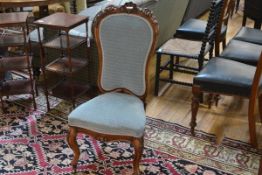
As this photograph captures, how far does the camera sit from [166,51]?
303 cm

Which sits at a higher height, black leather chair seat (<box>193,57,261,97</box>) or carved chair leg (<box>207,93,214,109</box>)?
black leather chair seat (<box>193,57,261,97</box>)

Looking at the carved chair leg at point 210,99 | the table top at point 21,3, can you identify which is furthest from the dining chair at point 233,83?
the table top at point 21,3

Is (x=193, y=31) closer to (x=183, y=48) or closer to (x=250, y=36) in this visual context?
(x=183, y=48)

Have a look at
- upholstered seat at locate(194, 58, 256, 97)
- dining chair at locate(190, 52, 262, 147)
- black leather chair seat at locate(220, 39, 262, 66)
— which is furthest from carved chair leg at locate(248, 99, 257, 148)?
black leather chair seat at locate(220, 39, 262, 66)

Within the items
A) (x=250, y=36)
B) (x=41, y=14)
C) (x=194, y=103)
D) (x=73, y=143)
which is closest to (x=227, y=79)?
(x=194, y=103)

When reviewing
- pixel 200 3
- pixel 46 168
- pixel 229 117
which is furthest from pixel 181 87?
pixel 200 3

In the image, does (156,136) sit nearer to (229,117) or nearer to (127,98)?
(127,98)

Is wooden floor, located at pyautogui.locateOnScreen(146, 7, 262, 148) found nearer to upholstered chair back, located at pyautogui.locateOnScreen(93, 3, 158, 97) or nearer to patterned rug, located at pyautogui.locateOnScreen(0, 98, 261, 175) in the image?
patterned rug, located at pyautogui.locateOnScreen(0, 98, 261, 175)

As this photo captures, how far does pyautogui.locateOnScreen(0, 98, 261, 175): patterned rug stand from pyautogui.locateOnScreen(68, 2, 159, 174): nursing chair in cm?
20

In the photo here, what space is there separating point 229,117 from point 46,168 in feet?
5.03

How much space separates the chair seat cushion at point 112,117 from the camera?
6.68 ft

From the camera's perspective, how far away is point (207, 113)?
2953 millimetres

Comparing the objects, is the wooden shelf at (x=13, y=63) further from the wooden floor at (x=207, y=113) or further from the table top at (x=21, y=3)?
the wooden floor at (x=207, y=113)

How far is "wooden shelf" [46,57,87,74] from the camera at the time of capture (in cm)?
276
